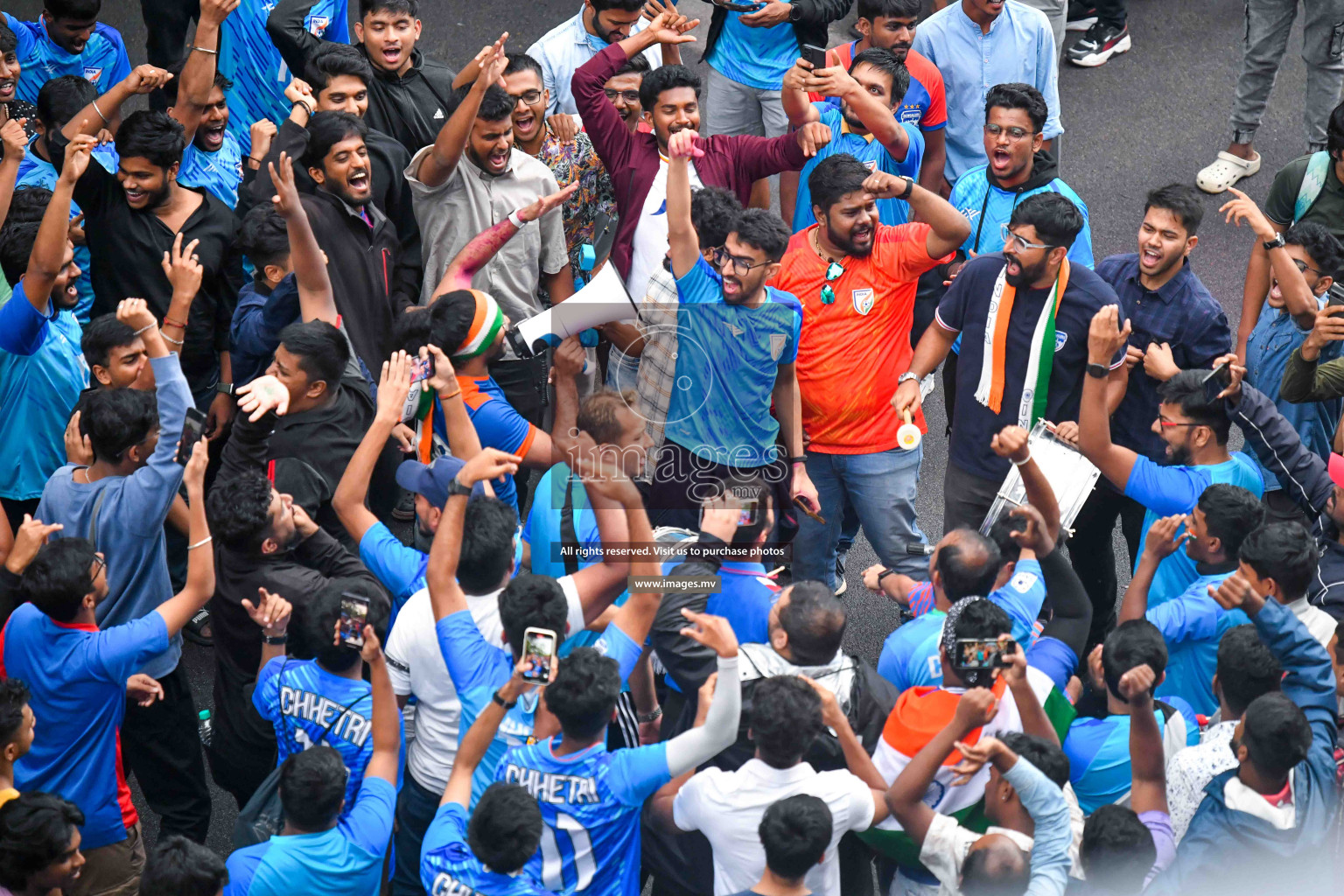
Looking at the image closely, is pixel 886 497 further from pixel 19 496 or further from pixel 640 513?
pixel 19 496

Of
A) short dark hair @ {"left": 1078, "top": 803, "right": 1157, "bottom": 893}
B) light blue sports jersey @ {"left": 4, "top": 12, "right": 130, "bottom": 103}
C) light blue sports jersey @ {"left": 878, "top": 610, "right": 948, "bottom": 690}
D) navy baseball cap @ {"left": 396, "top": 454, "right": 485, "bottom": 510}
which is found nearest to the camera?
short dark hair @ {"left": 1078, "top": 803, "right": 1157, "bottom": 893}

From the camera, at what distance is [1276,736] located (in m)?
3.09

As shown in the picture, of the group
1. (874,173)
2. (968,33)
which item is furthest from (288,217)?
(968,33)

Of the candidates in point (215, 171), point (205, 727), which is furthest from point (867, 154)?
point (205, 727)

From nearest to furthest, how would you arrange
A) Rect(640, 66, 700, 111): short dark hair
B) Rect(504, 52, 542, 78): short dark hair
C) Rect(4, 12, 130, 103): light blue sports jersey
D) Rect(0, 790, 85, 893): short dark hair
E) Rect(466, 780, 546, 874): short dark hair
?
Rect(466, 780, 546, 874): short dark hair < Rect(0, 790, 85, 893): short dark hair < Rect(640, 66, 700, 111): short dark hair < Rect(504, 52, 542, 78): short dark hair < Rect(4, 12, 130, 103): light blue sports jersey

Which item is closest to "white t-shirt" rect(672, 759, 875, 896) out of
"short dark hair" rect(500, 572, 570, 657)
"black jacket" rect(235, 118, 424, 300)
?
"short dark hair" rect(500, 572, 570, 657)

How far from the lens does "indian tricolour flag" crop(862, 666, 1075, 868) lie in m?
3.36

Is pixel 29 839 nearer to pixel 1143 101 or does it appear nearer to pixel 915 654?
pixel 915 654

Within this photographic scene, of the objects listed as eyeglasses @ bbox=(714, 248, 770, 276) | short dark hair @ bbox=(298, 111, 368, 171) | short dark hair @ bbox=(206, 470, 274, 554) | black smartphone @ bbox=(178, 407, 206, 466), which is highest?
short dark hair @ bbox=(298, 111, 368, 171)

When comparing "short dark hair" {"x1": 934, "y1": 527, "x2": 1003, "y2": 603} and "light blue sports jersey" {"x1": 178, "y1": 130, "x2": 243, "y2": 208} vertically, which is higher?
"light blue sports jersey" {"x1": 178, "y1": 130, "x2": 243, "y2": 208}

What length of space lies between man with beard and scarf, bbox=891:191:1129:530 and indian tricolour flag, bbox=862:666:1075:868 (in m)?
1.53

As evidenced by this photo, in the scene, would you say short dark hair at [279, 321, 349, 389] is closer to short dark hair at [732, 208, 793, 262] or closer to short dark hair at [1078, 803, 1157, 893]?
short dark hair at [732, 208, 793, 262]

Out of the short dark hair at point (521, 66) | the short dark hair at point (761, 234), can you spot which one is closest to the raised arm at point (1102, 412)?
the short dark hair at point (761, 234)

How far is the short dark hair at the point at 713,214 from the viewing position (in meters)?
4.89
